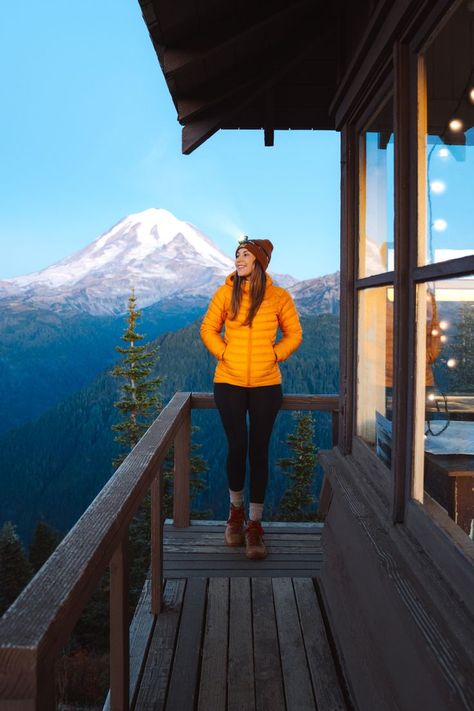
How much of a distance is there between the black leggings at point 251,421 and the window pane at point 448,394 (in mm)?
1194

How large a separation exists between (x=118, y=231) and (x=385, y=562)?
159 metres

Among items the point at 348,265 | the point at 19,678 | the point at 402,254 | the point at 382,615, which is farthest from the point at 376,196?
the point at 19,678

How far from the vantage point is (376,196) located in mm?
2217

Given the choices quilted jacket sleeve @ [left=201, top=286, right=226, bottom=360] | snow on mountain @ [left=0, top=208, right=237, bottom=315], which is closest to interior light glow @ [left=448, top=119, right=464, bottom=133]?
quilted jacket sleeve @ [left=201, top=286, right=226, bottom=360]

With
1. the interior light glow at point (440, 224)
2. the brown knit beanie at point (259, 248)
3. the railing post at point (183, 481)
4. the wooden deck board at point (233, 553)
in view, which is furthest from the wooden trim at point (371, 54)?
the wooden deck board at point (233, 553)

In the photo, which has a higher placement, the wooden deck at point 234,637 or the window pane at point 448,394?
the window pane at point 448,394

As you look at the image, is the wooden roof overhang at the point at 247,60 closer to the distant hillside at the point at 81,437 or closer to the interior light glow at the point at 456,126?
the interior light glow at the point at 456,126

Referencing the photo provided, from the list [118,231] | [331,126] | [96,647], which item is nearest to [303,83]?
[331,126]

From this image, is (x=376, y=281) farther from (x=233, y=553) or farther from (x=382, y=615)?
(x=233, y=553)

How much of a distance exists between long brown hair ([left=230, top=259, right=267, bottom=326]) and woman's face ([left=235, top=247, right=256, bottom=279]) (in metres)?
0.02

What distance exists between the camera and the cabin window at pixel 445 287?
1.43m

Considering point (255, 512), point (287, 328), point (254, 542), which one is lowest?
point (254, 542)

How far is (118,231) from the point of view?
503 ft

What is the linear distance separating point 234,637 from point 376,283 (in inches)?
62.0
